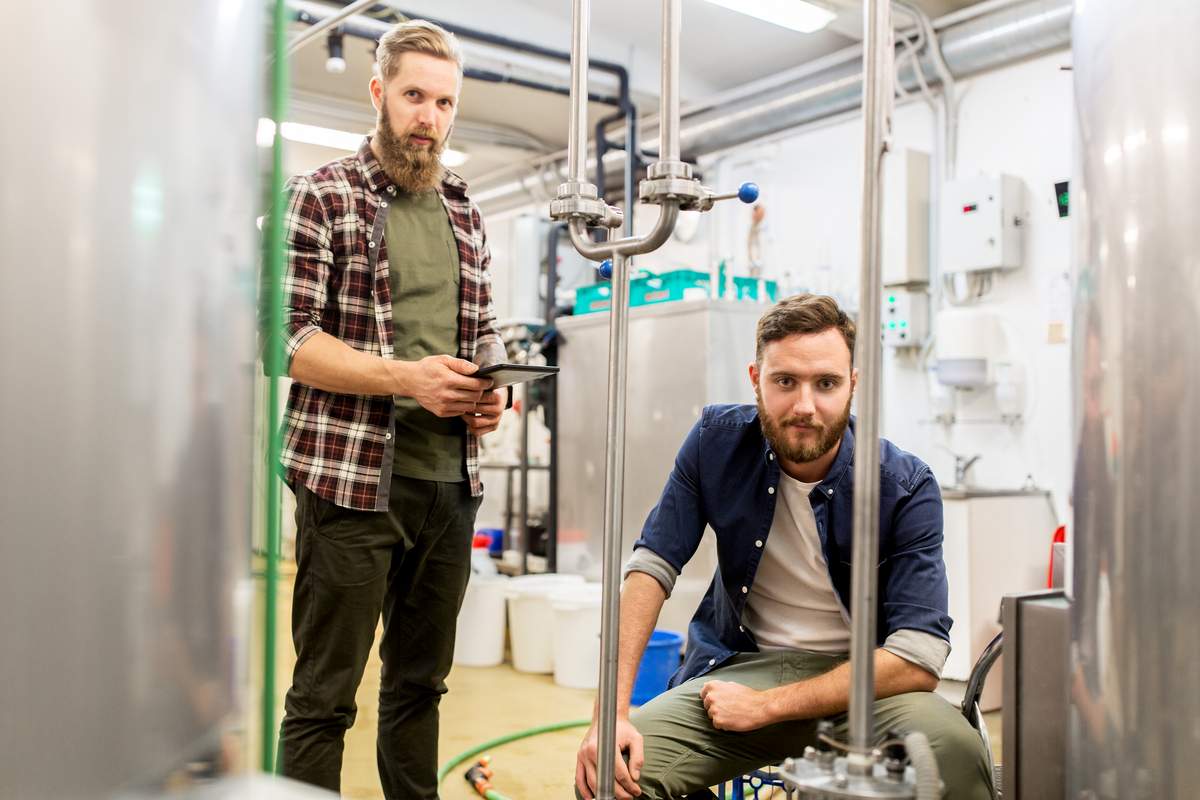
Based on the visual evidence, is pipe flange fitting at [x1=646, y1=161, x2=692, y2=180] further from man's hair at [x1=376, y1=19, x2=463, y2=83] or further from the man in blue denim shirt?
man's hair at [x1=376, y1=19, x2=463, y2=83]

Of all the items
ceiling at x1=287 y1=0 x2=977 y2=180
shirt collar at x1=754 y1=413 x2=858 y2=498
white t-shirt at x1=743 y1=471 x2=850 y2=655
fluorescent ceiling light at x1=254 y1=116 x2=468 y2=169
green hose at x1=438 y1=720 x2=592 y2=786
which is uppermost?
ceiling at x1=287 y1=0 x2=977 y2=180

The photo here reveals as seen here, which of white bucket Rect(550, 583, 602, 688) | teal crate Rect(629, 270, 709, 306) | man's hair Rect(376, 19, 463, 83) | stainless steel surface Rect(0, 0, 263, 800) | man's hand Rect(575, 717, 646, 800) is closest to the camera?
stainless steel surface Rect(0, 0, 263, 800)

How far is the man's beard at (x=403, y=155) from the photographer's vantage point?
1.63 metres

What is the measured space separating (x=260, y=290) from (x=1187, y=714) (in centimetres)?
65

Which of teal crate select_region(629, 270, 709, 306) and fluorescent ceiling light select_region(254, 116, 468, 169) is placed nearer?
teal crate select_region(629, 270, 709, 306)

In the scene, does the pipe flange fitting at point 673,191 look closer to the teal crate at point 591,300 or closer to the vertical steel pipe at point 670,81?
the vertical steel pipe at point 670,81

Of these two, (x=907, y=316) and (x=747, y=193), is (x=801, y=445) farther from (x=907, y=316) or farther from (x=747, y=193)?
(x=907, y=316)

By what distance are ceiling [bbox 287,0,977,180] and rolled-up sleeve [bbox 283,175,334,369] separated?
8.43ft

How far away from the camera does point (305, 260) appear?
153 centimetres

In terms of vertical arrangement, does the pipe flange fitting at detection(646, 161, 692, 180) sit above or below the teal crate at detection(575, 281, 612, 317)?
below

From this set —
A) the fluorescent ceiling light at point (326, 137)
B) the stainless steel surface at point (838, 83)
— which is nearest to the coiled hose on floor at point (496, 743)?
the stainless steel surface at point (838, 83)

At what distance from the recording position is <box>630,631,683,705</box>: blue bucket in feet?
10.00

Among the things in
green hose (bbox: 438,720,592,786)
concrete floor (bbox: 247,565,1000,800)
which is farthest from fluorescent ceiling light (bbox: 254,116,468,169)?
green hose (bbox: 438,720,592,786)

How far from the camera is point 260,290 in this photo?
1.84 ft
